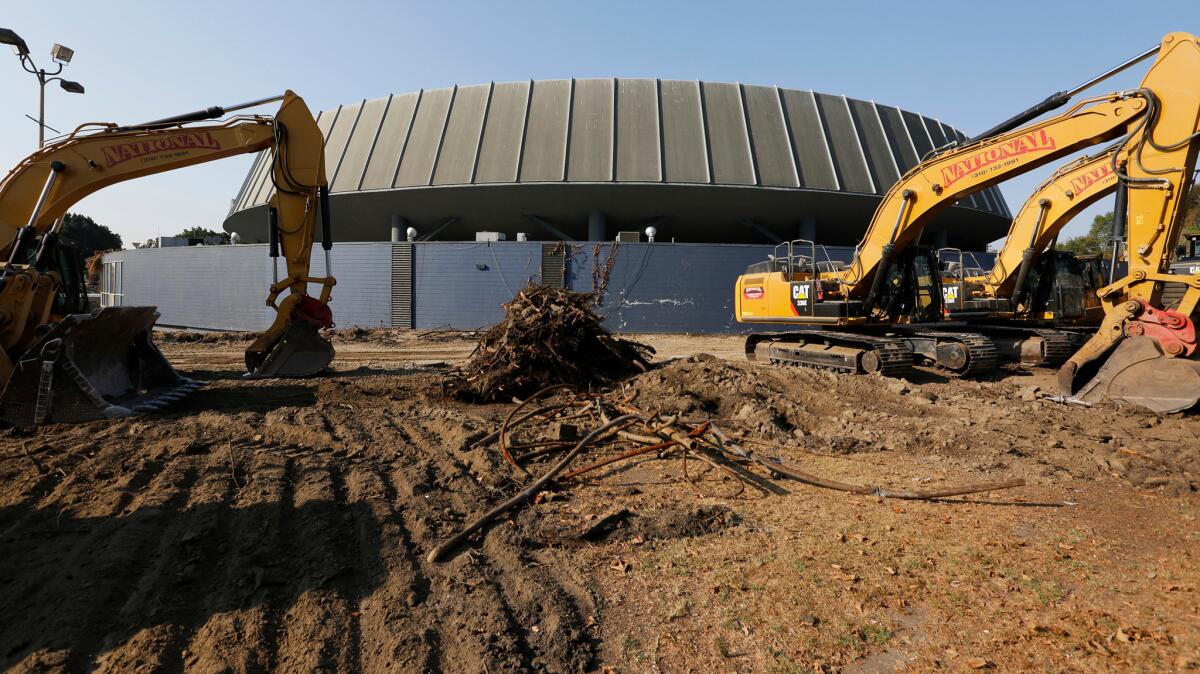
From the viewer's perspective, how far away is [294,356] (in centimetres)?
1104

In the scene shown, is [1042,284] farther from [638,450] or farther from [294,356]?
[294,356]

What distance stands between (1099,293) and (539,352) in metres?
8.44

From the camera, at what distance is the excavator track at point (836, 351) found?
10898 millimetres

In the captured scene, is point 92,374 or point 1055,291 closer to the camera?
point 92,374

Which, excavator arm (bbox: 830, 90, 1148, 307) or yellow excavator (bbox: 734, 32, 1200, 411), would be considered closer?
yellow excavator (bbox: 734, 32, 1200, 411)

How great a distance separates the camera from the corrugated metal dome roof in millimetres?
23203

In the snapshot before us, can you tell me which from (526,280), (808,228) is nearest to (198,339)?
(526,280)

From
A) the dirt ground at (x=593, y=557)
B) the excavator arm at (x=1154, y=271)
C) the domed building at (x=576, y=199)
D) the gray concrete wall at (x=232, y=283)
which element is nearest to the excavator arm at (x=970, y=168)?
the excavator arm at (x=1154, y=271)

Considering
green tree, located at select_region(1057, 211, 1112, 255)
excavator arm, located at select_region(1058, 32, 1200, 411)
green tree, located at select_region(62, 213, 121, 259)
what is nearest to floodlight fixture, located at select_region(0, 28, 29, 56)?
excavator arm, located at select_region(1058, 32, 1200, 411)

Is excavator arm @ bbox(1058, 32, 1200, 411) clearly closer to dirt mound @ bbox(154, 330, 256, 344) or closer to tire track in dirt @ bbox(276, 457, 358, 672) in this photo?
tire track in dirt @ bbox(276, 457, 358, 672)

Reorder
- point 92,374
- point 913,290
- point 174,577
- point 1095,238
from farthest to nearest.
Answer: point 1095,238 < point 913,290 < point 92,374 < point 174,577

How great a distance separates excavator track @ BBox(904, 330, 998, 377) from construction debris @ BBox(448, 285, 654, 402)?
18.8 feet

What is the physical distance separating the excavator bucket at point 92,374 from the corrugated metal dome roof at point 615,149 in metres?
15.3

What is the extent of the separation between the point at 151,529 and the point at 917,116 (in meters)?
31.9
